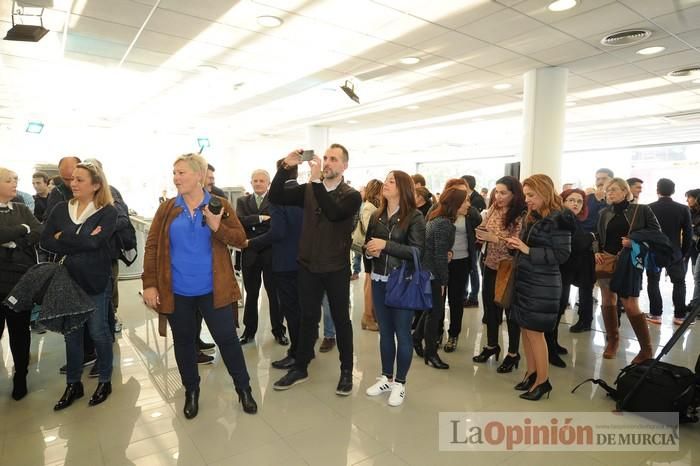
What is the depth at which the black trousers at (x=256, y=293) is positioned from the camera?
3659 mm

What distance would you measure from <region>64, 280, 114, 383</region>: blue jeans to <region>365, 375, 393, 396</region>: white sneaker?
5.80ft

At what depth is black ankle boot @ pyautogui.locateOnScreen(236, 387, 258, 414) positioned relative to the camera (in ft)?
8.48

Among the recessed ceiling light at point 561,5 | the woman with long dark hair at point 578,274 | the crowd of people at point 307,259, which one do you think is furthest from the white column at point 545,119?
the crowd of people at point 307,259

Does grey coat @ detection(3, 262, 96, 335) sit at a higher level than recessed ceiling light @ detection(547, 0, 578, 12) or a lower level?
lower

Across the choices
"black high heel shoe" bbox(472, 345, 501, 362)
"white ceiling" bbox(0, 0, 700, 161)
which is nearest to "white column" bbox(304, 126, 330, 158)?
"white ceiling" bbox(0, 0, 700, 161)

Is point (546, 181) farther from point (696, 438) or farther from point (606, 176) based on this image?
point (606, 176)

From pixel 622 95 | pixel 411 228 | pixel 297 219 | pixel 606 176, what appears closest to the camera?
pixel 411 228

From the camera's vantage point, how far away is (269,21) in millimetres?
4332

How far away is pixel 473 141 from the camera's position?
13.8 metres

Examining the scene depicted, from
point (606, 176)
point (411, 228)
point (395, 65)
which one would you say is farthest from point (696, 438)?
point (395, 65)

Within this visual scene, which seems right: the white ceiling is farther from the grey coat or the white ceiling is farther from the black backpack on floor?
the black backpack on floor

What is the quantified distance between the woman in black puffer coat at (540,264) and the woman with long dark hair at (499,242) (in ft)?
0.61

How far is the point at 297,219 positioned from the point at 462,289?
161 centimetres
